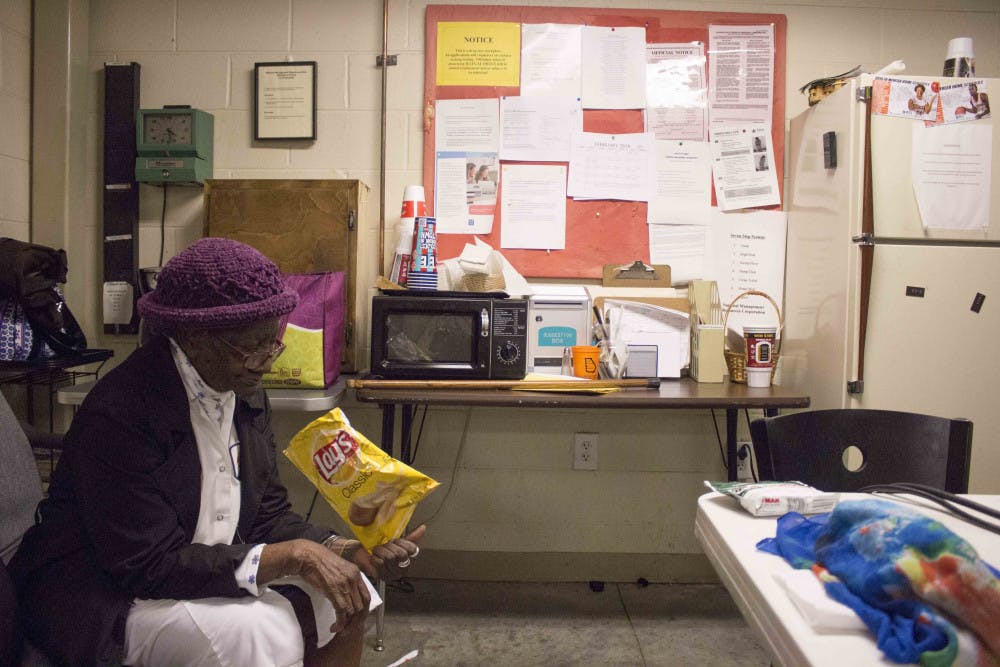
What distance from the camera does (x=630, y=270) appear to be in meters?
2.47

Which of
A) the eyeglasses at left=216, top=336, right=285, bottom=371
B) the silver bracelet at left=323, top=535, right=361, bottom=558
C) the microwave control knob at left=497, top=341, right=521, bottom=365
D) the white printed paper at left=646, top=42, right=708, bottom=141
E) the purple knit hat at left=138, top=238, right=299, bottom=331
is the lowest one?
the silver bracelet at left=323, top=535, right=361, bottom=558

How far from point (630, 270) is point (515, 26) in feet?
3.15

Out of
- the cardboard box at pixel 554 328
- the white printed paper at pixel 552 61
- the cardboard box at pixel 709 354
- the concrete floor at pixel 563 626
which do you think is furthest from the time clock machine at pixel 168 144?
the cardboard box at pixel 709 354

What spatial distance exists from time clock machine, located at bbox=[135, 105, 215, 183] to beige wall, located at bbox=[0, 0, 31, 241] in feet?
1.30

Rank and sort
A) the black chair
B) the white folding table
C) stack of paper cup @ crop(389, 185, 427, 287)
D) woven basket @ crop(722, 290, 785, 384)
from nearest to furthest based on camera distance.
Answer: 1. the white folding table
2. the black chair
3. woven basket @ crop(722, 290, 785, 384)
4. stack of paper cup @ crop(389, 185, 427, 287)

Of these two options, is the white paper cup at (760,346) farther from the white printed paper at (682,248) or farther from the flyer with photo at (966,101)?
the flyer with photo at (966,101)

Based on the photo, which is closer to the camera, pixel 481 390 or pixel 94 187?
pixel 481 390

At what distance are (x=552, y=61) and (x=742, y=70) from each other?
2.24 ft

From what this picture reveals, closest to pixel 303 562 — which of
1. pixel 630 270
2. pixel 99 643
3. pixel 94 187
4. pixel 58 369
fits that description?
pixel 99 643

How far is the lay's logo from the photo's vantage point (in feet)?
4.24

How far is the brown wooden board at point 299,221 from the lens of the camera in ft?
7.52

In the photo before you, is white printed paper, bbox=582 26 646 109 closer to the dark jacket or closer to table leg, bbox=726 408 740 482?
table leg, bbox=726 408 740 482

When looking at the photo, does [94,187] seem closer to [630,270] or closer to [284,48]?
[284,48]

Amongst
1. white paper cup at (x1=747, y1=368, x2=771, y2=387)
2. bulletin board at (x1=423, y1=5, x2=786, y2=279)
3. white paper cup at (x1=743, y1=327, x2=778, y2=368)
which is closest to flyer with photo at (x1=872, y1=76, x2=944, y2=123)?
bulletin board at (x1=423, y1=5, x2=786, y2=279)
